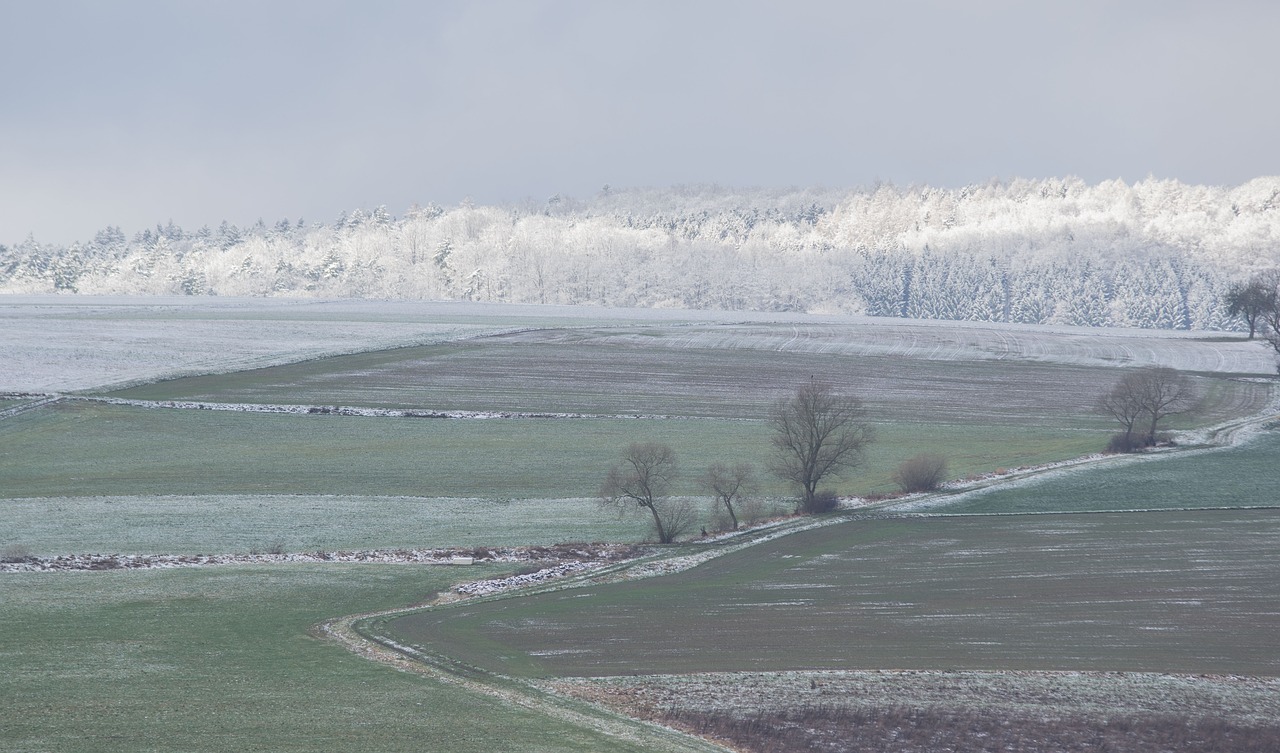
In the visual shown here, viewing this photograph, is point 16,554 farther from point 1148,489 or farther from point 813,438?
point 1148,489

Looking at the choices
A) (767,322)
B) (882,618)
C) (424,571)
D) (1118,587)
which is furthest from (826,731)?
(767,322)

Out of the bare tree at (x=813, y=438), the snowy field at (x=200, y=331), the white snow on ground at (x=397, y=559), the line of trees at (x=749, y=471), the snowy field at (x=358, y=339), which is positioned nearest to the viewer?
the white snow on ground at (x=397, y=559)

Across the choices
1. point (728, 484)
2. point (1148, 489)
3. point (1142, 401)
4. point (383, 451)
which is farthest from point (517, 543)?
point (1142, 401)

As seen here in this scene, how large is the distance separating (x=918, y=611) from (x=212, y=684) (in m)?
19.7

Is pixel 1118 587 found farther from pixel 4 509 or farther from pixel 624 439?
pixel 4 509

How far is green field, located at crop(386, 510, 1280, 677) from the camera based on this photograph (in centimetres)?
3055

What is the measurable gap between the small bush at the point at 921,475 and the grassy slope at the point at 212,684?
94.0 feet

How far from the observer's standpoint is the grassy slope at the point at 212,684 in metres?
23.1

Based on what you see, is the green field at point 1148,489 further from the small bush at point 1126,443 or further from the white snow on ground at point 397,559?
the white snow on ground at point 397,559

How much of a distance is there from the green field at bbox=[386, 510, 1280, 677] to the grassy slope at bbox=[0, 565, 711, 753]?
353 centimetres

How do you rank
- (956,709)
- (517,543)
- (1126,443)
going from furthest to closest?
(1126,443) → (517,543) → (956,709)

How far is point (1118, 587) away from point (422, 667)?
872 inches

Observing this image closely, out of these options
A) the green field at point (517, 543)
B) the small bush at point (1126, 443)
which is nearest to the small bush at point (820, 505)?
the green field at point (517, 543)

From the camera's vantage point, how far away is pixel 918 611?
35.3 meters
